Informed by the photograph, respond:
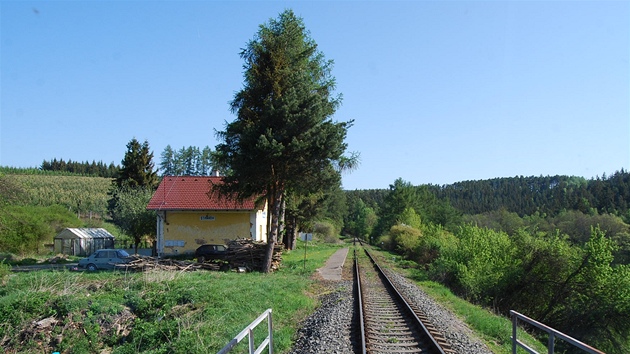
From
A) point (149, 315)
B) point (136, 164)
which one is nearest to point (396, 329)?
point (149, 315)

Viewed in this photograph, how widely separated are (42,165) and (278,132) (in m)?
147

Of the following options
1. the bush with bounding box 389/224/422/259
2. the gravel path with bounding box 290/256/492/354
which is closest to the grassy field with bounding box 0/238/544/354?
the gravel path with bounding box 290/256/492/354

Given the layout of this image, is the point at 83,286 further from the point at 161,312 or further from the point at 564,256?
the point at 564,256

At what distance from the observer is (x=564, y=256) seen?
27938 mm

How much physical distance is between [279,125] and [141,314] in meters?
11.9

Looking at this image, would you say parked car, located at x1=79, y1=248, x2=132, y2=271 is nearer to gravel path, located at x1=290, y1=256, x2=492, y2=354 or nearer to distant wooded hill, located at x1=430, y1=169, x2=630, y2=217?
gravel path, located at x1=290, y1=256, x2=492, y2=354

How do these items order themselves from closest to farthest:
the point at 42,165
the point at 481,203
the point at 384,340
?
1. the point at 384,340
2. the point at 42,165
3. the point at 481,203

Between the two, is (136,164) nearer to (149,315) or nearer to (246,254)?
(246,254)

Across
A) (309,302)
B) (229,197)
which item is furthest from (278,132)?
(309,302)

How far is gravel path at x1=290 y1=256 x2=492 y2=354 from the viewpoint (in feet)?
32.2

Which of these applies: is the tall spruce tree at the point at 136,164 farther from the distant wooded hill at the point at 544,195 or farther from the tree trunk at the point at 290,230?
the distant wooded hill at the point at 544,195

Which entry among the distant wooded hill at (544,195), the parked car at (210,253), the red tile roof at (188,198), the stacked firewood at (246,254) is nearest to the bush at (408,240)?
the red tile roof at (188,198)

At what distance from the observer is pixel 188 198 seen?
1387 inches

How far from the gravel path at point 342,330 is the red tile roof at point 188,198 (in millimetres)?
18037
